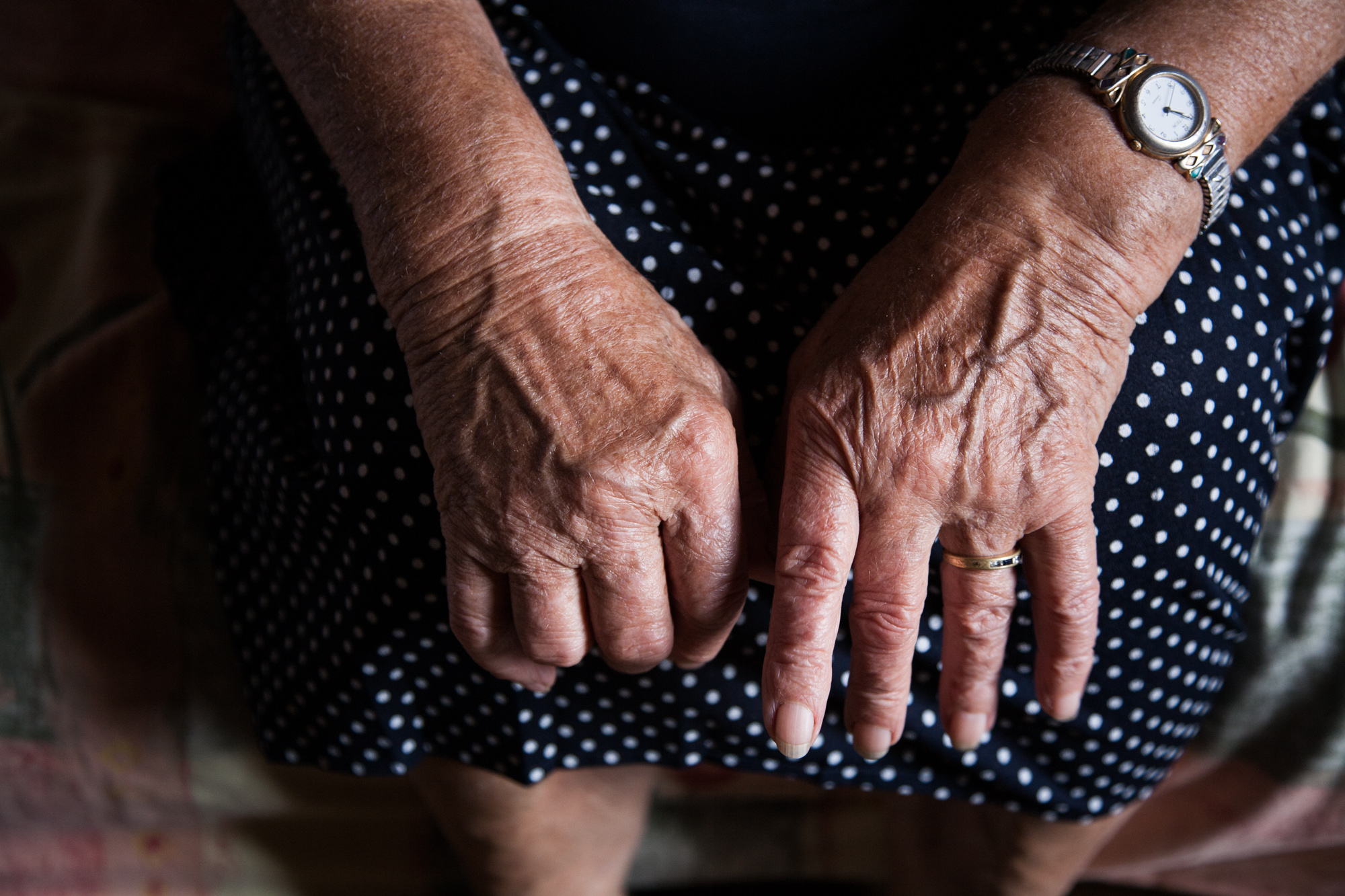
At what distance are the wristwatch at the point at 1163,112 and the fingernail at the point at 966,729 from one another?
0.34 metres

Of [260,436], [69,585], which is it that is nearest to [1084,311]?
[260,436]

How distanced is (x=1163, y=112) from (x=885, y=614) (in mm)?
317

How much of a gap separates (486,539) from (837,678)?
0.85ft

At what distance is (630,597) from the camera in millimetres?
526

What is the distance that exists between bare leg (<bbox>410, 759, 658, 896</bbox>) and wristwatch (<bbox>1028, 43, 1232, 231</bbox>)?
605mm

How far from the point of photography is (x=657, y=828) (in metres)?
1.06

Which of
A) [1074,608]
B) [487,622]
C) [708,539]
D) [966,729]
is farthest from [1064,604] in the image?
[487,622]

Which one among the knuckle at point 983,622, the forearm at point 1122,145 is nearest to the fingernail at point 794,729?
the knuckle at point 983,622

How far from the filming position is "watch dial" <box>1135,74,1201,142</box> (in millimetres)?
518

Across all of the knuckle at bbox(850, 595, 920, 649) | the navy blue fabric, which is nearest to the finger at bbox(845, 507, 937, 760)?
the knuckle at bbox(850, 595, 920, 649)

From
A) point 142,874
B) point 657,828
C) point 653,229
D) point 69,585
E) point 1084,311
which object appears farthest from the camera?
point 657,828

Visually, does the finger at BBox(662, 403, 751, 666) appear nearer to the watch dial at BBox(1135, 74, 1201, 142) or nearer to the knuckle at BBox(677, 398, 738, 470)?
the knuckle at BBox(677, 398, 738, 470)

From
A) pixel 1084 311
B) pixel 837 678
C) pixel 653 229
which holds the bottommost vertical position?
pixel 837 678

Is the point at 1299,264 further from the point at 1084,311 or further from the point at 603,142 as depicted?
the point at 603,142
